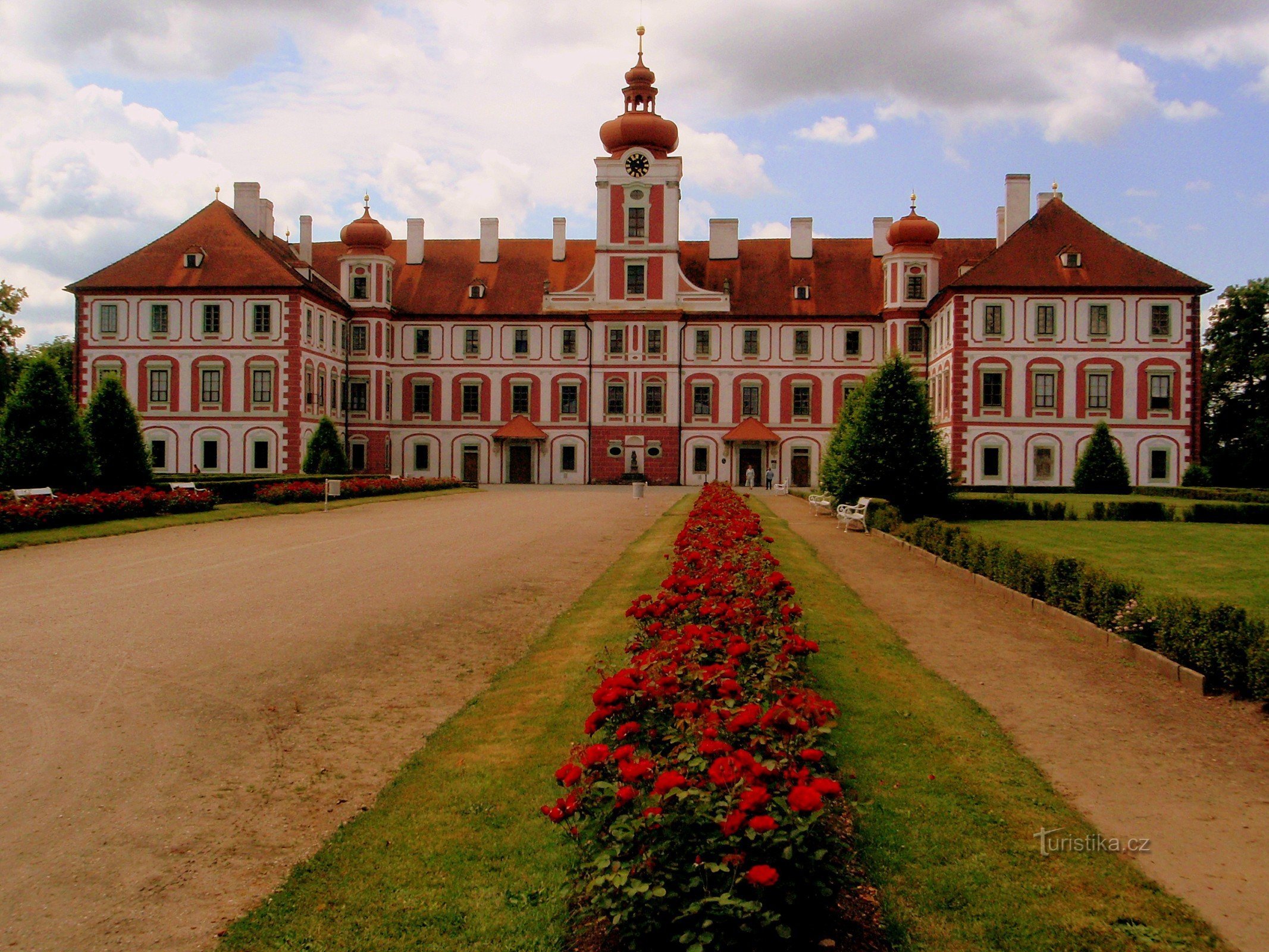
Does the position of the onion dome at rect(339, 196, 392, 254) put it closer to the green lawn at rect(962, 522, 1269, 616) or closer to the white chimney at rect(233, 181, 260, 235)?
the white chimney at rect(233, 181, 260, 235)

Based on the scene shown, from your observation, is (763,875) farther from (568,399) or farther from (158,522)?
(568,399)

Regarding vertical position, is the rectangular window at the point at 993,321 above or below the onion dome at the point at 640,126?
below

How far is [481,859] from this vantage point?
5145mm

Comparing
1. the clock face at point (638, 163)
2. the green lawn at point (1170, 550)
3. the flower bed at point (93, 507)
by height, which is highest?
the clock face at point (638, 163)

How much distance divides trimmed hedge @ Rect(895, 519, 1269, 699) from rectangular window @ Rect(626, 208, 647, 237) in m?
40.0

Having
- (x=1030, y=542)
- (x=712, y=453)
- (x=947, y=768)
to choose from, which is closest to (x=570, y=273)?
(x=712, y=453)

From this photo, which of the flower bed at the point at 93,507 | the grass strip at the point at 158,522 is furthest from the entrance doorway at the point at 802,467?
the flower bed at the point at 93,507

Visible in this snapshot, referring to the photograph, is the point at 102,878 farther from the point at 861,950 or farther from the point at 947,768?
the point at 947,768

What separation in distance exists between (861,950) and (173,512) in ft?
80.0

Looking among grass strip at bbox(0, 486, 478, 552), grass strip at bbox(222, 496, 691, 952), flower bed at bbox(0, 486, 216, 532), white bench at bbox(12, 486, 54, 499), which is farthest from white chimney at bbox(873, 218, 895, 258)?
grass strip at bbox(222, 496, 691, 952)

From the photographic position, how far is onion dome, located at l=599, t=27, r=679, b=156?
176 feet

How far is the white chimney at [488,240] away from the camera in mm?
58250

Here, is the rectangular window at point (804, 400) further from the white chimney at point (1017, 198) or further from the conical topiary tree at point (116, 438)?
the conical topiary tree at point (116, 438)

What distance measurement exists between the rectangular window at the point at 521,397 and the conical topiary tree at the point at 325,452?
13.1m
